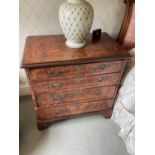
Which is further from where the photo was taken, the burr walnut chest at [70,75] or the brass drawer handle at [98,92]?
the brass drawer handle at [98,92]

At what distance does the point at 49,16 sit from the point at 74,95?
32.2 inches

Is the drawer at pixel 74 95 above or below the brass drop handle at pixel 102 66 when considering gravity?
below

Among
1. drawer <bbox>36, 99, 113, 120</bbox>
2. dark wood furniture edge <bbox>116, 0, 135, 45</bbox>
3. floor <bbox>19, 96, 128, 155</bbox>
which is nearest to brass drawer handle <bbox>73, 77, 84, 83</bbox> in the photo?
drawer <bbox>36, 99, 113, 120</bbox>

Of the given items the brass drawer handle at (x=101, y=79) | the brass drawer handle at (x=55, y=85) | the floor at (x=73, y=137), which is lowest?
the floor at (x=73, y=137)

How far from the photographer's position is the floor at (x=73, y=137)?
1.48m

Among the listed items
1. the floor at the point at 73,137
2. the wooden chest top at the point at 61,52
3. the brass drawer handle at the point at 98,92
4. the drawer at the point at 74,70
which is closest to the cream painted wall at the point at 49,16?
the wooden chest top at the point at 61,52

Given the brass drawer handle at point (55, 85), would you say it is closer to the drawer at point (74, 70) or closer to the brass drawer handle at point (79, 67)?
the drawer at point (74, 70)

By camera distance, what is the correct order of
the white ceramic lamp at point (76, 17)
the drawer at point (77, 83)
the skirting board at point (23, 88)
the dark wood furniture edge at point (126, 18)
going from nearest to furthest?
the white ceramic lamp at point (76, 17), the drawer at point (77, 83), the dark wood furniture edge at point (126, 18), the skirting board at point (23, 88)
